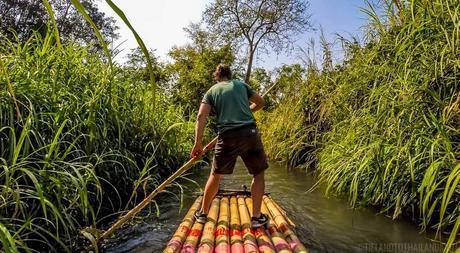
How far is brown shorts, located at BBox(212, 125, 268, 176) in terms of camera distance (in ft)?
11.3

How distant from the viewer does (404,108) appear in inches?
137

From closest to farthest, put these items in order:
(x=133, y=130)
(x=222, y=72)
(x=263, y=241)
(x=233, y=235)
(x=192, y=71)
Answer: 1. (x=263, y=241)
2. (x=233, y=235)
3. (x=222, y=72)
4. (x=133, y=130)
5. (x=192, y=71)

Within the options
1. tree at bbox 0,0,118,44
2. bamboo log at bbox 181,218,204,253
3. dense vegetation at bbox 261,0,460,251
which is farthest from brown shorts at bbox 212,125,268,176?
tree at bbox 0,0,118,44

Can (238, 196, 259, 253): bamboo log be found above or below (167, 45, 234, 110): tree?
below

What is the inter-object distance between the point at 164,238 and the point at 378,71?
274 cm

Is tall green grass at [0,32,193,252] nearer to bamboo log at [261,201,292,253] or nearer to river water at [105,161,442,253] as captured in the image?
river water at [105,161,442,253]

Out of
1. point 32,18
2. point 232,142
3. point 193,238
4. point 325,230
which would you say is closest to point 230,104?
point 232,142

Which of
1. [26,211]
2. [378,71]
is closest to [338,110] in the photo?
[378,71]

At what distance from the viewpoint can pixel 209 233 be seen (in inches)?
115

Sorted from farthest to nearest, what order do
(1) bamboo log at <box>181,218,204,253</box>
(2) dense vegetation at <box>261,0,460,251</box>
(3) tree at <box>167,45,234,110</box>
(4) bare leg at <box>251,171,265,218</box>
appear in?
(3) tree at <box>167,45,234,110</box> → (4) bare leg at <box>251,171,265,218</box> → (2) dense vegetation at <box>261,0,460,251</box> → (1) bamboo log at <box>181,218,204,253</box>

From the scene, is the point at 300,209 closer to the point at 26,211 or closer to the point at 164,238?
the point at 164,238

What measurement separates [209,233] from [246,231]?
0.96ft

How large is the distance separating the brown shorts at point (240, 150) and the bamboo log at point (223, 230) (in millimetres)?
406

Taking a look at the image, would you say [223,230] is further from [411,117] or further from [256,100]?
[411,117]
